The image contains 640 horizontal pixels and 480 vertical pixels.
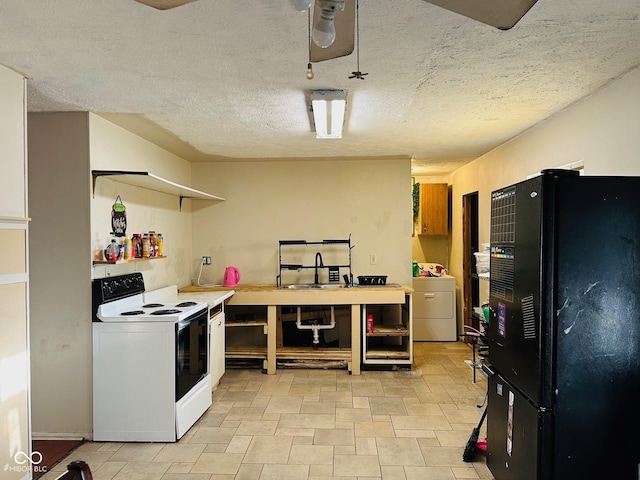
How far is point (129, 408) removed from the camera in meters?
3.22

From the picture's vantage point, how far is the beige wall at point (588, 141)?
2527 mm

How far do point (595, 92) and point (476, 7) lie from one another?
2.13 metres

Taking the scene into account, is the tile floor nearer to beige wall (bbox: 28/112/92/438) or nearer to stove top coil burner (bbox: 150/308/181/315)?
beige wall (bbox: 28/112/92/438)

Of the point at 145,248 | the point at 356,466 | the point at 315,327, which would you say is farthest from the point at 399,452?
the point at 145,248

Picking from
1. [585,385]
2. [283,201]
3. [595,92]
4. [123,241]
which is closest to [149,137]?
[123,241]

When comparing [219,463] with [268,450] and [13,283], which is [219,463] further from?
[13,283]

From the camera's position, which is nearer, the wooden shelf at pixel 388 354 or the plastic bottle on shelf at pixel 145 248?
the plastic bottle on shelf at pixel 145 248

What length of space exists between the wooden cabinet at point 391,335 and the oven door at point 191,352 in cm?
178

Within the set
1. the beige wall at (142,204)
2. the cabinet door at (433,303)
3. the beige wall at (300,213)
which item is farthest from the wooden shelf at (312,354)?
the cabinet door at (433,303)

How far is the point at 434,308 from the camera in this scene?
19.9ft

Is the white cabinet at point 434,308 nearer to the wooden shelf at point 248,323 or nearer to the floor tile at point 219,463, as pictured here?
the wooden shelf at point 248,323

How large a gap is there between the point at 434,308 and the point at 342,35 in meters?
5.07

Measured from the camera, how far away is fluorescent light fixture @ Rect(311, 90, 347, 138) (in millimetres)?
2777

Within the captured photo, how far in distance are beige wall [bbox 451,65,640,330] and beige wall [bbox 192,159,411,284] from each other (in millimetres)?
1202
